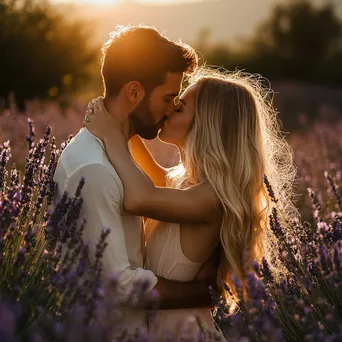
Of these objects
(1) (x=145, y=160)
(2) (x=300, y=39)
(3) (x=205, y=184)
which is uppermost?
(3) (x=205, y=184)

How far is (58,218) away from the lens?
241cm

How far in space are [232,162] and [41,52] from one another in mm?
9710

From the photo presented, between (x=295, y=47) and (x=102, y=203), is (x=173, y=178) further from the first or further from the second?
(x=295, y=47)

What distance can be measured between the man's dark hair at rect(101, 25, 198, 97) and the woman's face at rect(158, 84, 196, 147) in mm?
234

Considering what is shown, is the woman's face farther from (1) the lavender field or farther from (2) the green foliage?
(2) the green foliage

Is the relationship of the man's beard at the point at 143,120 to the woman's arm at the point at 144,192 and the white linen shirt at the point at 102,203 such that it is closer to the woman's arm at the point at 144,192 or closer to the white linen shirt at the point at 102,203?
the woman's arm at the point at 144,192

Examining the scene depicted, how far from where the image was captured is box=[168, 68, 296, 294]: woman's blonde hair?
3195 millimetres

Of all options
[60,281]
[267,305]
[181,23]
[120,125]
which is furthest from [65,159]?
[181,23]

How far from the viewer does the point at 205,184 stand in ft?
10.5

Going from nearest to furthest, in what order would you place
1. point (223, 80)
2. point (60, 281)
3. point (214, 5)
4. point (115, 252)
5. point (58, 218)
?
point (60, 281) → point (58, 218) → point (115, 252) → point (223, 80) → point (214, 5)

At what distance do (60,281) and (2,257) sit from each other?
376 millimetres

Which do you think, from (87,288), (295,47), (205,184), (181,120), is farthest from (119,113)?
(295,47)

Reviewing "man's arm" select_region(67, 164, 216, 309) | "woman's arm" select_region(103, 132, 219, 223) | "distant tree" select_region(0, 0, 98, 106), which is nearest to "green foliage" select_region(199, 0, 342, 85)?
"distant tree" select_region(0, 0, 98, 106)

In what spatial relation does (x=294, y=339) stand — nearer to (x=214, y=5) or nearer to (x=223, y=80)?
(x=223, y=80)
